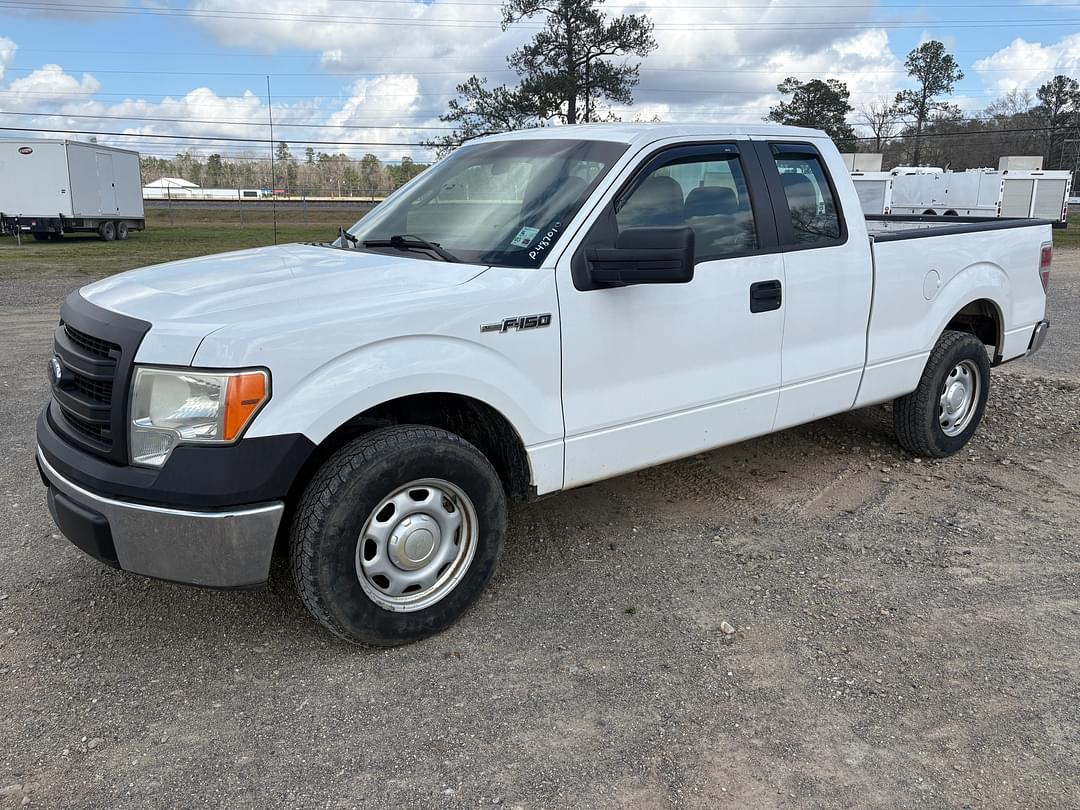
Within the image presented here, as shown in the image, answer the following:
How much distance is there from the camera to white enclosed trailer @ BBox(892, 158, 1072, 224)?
32.0m

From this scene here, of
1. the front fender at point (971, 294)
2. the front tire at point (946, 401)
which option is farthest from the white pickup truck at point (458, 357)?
the front tire at point (946, 401)

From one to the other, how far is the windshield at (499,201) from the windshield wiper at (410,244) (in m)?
0.01

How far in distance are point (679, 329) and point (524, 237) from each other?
805 millimetres

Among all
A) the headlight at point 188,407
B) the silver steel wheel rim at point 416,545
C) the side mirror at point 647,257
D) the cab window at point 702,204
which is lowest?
the silver steel wheel rim at point 416,545

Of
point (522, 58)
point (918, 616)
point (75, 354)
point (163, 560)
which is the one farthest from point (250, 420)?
point (522, 58)

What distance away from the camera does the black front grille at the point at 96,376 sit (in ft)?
9.67

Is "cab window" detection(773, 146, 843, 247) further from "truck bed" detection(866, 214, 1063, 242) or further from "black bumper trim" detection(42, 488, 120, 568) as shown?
"black bumper trim" detection(42, 488, 120, 568)

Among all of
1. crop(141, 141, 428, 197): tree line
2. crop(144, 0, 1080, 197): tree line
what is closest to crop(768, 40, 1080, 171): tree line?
crop(144, 0, 1080, 197): tree line

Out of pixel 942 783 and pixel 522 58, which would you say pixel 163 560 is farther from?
pixel 522 58

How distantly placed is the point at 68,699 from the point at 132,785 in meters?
0.60

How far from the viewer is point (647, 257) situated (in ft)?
11.1

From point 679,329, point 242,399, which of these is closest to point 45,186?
point 679,329

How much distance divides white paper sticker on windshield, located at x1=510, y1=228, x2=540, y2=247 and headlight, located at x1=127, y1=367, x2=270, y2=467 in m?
1.21

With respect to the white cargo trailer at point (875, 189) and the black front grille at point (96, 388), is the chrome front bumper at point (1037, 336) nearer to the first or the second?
the black front grille at point (96, 388)
